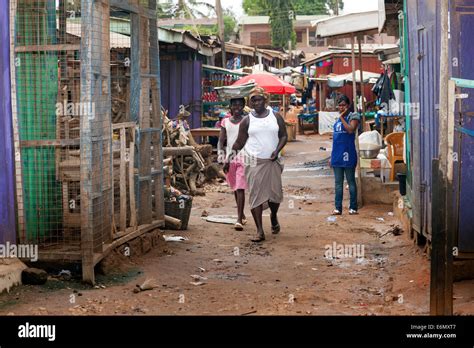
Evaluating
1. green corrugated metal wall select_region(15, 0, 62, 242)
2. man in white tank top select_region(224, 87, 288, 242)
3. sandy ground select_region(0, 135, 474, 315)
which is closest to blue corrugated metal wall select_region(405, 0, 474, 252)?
sandy ground select_region(0, 135, 474, 315)

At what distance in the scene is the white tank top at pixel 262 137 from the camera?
10461 mm

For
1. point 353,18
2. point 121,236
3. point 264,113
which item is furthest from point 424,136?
point 353,18

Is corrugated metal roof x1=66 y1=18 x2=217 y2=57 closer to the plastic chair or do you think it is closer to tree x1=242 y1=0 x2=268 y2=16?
the plastic chair

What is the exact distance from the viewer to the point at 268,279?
26.9 feet

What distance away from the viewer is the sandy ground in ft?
22.3

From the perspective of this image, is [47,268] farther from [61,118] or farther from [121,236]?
[61,118]

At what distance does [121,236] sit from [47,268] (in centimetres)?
111
